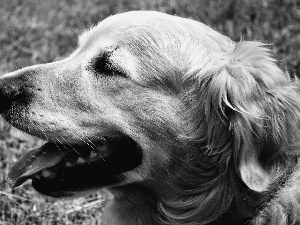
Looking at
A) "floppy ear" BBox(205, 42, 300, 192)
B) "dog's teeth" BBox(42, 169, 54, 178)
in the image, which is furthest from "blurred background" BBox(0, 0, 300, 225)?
"floppy ear" BBox(205, 42, 300, 192)

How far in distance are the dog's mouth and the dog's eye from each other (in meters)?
0.38

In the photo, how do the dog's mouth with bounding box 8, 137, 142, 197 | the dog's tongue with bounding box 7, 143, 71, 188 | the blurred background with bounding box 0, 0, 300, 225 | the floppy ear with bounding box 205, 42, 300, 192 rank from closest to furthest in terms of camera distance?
1. the floppy ear with bounding box 205, 42, 300, 192
2. the dog's mouth with bounding box 8, 137, 142, 197
3. the dog's tongue with bounding box 7, 143, 71, 188
4. the blurred background with bounding box 0, 0, 300, 225

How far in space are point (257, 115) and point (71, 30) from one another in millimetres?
2875

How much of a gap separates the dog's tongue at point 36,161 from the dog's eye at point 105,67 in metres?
0.48

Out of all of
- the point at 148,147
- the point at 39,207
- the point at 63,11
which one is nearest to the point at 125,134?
the point at 148,147

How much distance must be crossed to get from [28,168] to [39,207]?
110 centimetres

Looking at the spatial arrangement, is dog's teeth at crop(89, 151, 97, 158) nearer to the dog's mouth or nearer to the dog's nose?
the dog's mouth

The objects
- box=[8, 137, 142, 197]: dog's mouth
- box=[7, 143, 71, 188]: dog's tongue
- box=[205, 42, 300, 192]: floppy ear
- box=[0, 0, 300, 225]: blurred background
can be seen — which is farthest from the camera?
box=[0, 0, 300, 225]: blurred background


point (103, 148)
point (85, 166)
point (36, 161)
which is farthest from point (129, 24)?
point (36, 161)

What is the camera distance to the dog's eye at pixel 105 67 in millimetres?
3840

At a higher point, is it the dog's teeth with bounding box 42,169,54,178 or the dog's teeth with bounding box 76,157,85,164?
the dog's teeth with bounding box 76,157,85,164

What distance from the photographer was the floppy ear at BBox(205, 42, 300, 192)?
142 inches

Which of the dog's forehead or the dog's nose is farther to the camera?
the dog's forehead

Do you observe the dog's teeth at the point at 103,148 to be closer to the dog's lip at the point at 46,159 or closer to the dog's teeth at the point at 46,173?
the dog's lip at the point at 46,159
